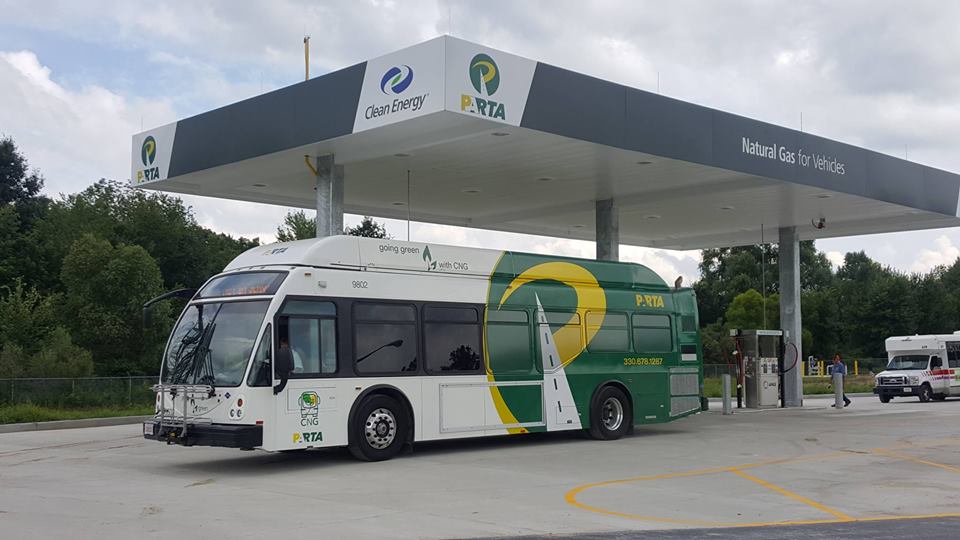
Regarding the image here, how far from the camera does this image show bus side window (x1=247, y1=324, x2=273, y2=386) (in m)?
14.0

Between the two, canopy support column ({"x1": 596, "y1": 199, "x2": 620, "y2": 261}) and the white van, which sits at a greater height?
canopy support column ({"x1": 596, "y1": 199, "x2": 620, "y2": 261})

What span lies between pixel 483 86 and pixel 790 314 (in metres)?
17.2

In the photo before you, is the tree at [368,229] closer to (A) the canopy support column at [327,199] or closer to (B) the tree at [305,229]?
(B) the tree at [305,229]

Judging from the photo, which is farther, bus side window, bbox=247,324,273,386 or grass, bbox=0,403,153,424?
grass, bbox=0,403,153,424

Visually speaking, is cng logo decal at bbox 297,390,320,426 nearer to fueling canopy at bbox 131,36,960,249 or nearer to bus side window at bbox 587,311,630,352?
fueling canopy at bbox 131,36,960,249

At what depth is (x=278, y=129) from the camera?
62.4 feet

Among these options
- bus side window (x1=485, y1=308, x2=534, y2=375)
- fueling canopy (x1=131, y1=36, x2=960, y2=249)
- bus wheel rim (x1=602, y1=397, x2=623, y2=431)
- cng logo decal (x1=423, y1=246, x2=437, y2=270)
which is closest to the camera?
cng logo decal (x1=423, y1=246, x2=437, y2=270)

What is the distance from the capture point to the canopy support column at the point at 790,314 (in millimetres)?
29859

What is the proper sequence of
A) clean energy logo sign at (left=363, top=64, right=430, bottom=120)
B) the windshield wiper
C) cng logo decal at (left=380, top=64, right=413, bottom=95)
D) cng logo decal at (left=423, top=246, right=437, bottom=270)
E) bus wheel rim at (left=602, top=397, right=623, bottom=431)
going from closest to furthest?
the windshield wiper < clean energy logo sign at (left=363, top=64, right=430, bottom=120) < cng logo decal at (left=380, top=64, right=413, bottom=95) < cng logo decal at (left=423, top=246, right=437, bottom=270) < bus wheel rim at (left=602, top=397, right=623, bottom=431)

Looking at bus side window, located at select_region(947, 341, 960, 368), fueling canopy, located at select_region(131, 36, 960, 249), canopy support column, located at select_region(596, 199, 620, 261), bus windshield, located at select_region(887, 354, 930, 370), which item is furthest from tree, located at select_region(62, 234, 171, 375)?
bus side window, located at select_region(947, 341, 960, 368)

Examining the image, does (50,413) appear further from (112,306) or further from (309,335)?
(309,335)

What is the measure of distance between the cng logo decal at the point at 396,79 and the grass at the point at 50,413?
1376 cm

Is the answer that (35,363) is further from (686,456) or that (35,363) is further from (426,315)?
(686,456)

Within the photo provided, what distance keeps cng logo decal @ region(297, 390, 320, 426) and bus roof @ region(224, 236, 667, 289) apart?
1909mm
